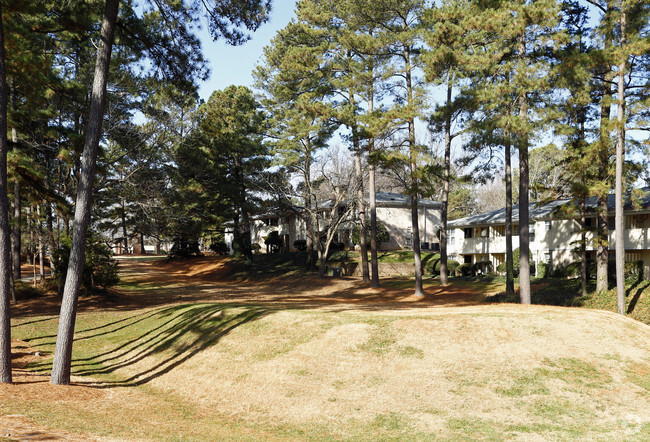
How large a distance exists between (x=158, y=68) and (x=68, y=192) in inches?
588

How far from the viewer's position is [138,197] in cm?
2844

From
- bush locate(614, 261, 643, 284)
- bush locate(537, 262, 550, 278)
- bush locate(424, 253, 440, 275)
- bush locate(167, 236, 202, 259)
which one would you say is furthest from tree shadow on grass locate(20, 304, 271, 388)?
bush locate(167, 236, 202, 259)

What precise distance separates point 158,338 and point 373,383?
8946mm

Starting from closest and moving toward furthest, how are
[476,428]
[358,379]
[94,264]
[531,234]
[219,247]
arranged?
[476,428], [358,379], [94,264], [531,234], [219,247]

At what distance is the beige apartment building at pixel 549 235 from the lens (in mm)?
28875

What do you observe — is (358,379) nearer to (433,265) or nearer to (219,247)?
(433,265)

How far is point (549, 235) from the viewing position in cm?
3422

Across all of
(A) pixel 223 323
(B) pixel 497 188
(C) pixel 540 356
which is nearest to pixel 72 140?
(A) pixel 223 323

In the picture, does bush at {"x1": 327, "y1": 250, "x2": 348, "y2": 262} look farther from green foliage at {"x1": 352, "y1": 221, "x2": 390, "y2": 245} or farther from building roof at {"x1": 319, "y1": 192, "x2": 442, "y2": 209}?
building roof at {"x1": 319, "y1": 192, "x2": 442, "y2": 209}

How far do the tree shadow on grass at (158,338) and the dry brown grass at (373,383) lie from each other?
0.15m

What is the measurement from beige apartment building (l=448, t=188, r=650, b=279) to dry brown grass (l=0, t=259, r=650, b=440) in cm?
1157

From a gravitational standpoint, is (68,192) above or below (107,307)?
above

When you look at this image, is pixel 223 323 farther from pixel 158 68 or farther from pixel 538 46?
pixel 538 46

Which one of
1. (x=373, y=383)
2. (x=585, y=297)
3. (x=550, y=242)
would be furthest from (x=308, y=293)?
(x=373, y=383)
